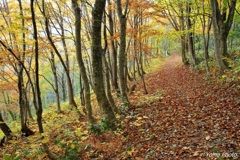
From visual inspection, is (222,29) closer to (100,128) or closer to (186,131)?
(186,131)

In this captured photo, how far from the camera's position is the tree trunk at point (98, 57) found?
4.98 m

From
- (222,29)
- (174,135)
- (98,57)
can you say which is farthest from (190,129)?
(222,29)

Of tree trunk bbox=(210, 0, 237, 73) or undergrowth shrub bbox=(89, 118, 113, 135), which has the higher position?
tree trunk bbox=(210, 0, 237, 73)

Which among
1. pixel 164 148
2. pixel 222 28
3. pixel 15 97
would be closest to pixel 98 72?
pixel 164 148

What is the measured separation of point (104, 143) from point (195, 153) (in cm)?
258

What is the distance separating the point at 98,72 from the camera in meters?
5.38

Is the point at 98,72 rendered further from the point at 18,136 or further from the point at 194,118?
the point at 18,136

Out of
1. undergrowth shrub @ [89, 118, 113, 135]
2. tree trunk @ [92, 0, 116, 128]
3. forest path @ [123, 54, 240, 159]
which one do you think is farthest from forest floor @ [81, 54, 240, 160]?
tree trunk @ [92, 0, 116, 128]

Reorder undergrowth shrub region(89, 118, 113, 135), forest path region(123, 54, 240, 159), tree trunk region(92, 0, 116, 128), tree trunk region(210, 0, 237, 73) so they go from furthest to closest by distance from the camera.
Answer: tree trunk region(210, 0, 237, 73), undergrowth shrub region(89, 118, 113, 135), tree trunk region(92, 0, 116, 128), forest path region(123, 54, 240, 159)

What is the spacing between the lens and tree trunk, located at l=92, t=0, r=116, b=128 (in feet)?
16.4

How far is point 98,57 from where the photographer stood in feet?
17.4

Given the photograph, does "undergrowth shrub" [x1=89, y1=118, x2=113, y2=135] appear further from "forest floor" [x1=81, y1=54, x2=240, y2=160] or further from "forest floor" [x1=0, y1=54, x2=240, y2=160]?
"forest floor" [x1=81, y1=54, x2=240, y2=160]

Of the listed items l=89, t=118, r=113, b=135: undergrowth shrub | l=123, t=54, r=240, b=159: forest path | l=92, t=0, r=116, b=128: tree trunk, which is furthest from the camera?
l=89, t=118, r=113, b=135: undergrowth shrub

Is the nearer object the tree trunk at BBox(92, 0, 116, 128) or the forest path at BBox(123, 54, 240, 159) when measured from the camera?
the forest path at BBox(123, 54, 240, 159)
